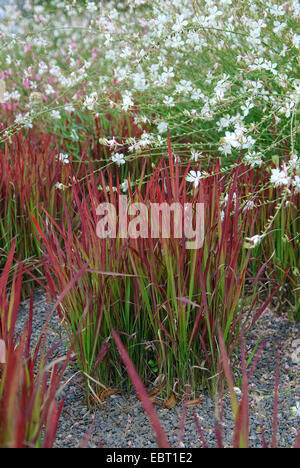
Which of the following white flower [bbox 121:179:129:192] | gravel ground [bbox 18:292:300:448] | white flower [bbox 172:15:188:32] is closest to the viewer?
gravel ground [bbox 18:292:300:448]

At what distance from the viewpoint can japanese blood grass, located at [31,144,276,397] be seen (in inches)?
69.5

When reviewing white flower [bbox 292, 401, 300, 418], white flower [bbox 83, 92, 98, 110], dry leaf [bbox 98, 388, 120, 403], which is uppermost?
white flower [bbox 83, 92, 98, 110]

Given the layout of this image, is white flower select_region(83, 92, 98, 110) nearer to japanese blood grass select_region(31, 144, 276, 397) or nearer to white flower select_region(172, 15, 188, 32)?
white flower select_region(172, 15, 188, 32)

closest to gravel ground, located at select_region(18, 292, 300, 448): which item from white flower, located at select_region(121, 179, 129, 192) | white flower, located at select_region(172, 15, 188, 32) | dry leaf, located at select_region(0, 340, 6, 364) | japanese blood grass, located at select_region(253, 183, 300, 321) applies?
dry leaf, located at select_region(0, 340, 6, 364)

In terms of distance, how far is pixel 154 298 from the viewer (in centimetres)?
A: 175

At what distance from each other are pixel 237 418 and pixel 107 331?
30.7 inches

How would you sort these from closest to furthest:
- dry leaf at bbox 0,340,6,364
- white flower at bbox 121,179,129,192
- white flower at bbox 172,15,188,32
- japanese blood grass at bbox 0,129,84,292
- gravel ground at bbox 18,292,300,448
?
dry leaf at bbox 0,340,6,364 → gravel ground at bbox 18,292,300,448 → white flower at bbox 121,179,129,192 → white flower at bbox 172,15,188,32 → japanese blood grass at bbox 0,129,84,292

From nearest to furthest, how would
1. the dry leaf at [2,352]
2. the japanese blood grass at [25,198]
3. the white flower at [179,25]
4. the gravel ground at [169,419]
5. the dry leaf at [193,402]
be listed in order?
the dry leaf at [2,352] < the gravel ground at [169,419] < the dry leaf at [193,402] < the white flower at [179,25] < the japanese blood grass at [25,198]

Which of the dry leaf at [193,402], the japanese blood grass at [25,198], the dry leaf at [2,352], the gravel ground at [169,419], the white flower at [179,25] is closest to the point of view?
the dry leaf at [2,352]

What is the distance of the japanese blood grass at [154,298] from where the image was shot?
1766mm

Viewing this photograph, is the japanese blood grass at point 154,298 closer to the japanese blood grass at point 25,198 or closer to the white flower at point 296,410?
the white flower at point 296,410

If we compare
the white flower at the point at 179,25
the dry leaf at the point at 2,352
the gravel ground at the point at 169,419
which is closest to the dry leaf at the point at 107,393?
the gravel ground at the point at 169,419

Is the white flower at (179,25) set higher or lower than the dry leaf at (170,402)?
higher

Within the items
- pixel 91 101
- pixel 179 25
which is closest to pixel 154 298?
pixel 91 101
